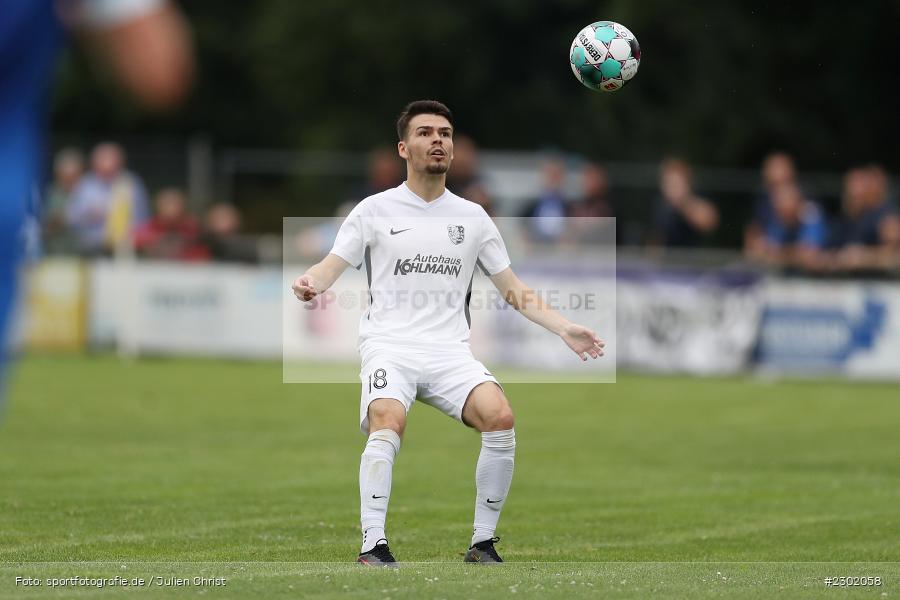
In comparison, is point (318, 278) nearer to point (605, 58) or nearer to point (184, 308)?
point (605, 58)

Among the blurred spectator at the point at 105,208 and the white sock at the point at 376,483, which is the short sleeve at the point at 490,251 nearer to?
the white sock at the point at 376,483

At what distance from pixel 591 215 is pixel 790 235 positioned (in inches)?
111

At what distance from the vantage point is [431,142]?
901 centimetres

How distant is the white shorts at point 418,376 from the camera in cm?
878

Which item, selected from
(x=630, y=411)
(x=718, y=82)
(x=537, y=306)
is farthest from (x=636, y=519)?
(x=718, y=82)

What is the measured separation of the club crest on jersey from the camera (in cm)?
913

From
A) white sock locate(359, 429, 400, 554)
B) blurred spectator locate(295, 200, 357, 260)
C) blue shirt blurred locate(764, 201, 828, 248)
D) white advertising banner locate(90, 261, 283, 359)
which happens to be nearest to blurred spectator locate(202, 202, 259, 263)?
blurred spectator locate(295, 200, 357, 260)

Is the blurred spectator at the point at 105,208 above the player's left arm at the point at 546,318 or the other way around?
above

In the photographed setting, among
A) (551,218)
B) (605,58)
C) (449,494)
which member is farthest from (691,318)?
(605,58)

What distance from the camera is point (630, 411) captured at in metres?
18.6

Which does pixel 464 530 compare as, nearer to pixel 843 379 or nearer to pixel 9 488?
pixel 9 488

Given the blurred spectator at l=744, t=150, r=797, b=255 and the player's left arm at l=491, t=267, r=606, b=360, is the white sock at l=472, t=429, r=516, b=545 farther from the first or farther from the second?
the blurred spectator at l=744, t=150, r=797, b=255

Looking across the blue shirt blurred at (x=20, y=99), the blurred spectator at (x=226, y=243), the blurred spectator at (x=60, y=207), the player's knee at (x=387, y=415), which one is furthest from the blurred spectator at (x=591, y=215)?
the blue shirt blurred at (x=20, y=99)

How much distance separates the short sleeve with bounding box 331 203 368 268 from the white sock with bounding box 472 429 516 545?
122cm
